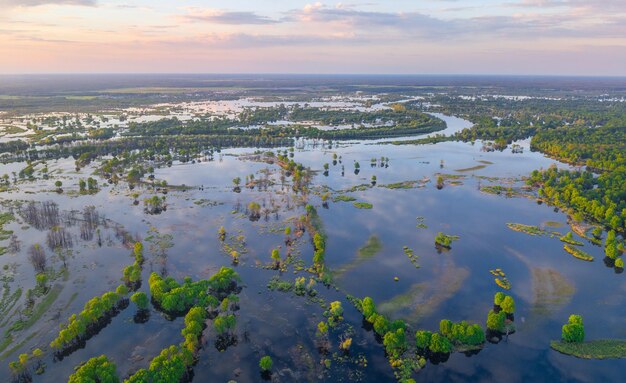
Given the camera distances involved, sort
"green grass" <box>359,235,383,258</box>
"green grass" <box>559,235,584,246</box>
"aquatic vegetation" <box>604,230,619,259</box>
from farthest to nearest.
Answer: "green grass" <box>559,235,584,246</box>, "green grass" <box>359,235,383,258</box>, "aquatic vegetation" <box>604,230,619,259</box>

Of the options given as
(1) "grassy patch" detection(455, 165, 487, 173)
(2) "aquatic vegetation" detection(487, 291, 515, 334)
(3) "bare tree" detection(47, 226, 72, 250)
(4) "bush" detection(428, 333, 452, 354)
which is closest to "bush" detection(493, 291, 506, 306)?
(2) "aquatic vegetation" detection(487, 291, 515, 334)

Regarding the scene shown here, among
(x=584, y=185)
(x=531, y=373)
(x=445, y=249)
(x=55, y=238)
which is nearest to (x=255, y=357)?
(x=531, y=373)

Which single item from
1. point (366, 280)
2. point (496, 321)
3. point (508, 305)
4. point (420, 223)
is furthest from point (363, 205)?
point (496, 321)

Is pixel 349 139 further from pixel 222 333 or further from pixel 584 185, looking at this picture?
pixel 222 333

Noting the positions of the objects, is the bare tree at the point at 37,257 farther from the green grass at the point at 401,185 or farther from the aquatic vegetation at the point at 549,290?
the green grass at the point at 401,185

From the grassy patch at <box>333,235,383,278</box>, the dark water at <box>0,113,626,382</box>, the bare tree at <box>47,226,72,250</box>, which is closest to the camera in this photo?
the dark water at <box>0,113,626,382</box>

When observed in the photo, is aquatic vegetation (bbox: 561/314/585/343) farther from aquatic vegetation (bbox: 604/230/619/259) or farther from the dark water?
aquatic vegetation (bbox: 604/230/619/259)

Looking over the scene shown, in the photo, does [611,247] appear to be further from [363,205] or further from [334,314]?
[334,314]
